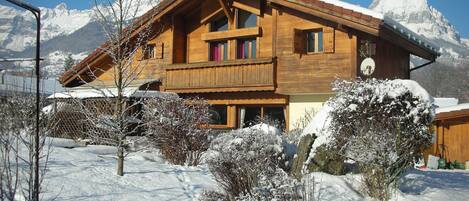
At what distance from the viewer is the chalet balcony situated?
17.8 m

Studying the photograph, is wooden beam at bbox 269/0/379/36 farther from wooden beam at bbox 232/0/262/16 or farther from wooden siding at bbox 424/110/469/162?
wooden siding at bbox 424/110/469/162

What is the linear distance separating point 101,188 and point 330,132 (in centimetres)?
379

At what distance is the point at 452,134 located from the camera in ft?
66.2

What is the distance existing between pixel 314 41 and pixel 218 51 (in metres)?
4.59

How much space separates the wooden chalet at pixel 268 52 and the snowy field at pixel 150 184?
275 inches

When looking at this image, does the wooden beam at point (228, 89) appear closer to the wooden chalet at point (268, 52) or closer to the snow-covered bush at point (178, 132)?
the wooden chalet at point (268, 52)

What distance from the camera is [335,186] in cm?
785

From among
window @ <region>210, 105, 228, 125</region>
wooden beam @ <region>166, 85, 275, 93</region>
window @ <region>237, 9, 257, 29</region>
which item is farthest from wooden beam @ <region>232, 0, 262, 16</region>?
window @ <region>210, 105, 228, 125</region>

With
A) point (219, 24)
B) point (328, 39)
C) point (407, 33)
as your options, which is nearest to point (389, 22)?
point (407, 33)

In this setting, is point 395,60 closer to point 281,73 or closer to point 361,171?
point 281,73

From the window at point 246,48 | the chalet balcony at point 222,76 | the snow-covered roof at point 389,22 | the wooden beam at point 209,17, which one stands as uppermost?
the wooden beam at point 209,17

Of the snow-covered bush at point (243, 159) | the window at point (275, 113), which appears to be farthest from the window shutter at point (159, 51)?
the snow-covered bush at point (243, 159)

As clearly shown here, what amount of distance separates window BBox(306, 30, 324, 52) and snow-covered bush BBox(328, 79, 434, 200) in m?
9.33

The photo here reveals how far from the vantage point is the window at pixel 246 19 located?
19.5m
